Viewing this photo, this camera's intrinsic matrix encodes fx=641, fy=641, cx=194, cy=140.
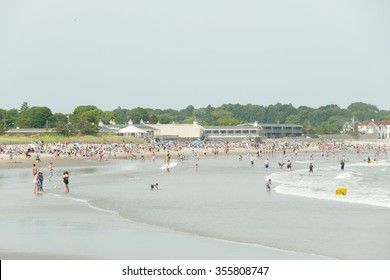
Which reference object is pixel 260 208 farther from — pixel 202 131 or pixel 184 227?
Answer: pixel 202 131

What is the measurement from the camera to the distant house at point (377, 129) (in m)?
177

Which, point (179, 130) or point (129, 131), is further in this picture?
point (179, 130)

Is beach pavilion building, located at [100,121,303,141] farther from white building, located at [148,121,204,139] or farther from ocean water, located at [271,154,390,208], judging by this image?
ocean water, located at [271,154,390,208]

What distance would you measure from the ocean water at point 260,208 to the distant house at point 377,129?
14161 cm

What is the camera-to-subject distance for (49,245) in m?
16.7

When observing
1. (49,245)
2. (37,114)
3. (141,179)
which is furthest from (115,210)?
(37,114)

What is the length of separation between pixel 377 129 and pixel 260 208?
163m

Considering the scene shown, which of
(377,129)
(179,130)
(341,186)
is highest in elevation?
(377,129)

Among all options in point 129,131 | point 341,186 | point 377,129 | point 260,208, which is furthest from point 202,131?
point 260,208

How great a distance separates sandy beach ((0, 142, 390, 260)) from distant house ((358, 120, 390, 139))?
15324 centimetres

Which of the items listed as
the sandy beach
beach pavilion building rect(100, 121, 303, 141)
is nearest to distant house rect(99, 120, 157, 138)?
beach pavilion building rect(100, 121, 303, 141)

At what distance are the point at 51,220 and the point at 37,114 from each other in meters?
109

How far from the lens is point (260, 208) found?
1000 inches
